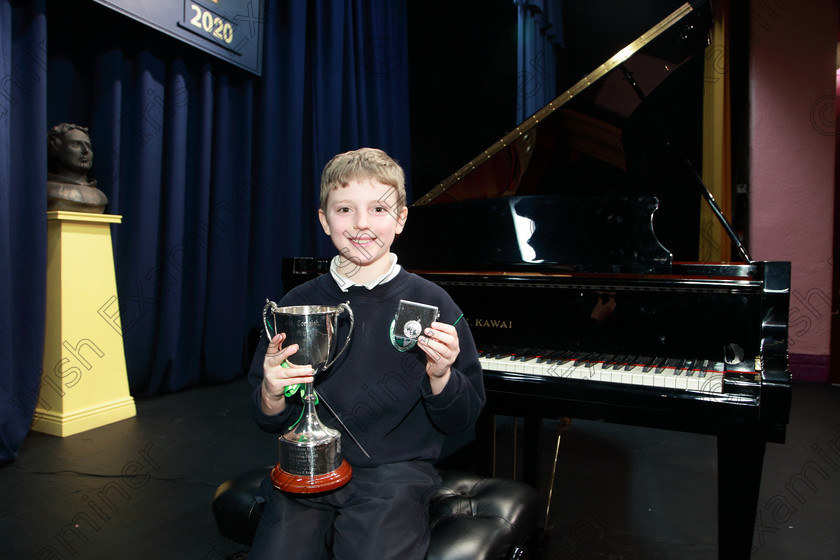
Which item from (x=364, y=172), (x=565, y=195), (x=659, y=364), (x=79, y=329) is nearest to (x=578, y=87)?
(x=565, y=195)

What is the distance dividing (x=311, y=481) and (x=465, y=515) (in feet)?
1.28

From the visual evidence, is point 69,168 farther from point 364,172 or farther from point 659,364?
point 659,364

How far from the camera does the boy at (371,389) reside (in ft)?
3.39

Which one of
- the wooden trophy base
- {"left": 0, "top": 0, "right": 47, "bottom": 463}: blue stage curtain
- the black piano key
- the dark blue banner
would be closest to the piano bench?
the wooden trophy base

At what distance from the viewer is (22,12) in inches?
109

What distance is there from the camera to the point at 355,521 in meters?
1.04

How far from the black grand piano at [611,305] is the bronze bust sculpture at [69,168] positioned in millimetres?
1963

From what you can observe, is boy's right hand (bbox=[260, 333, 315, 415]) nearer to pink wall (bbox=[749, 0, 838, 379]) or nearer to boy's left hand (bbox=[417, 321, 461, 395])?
boy's left hand (bbox=[417, 321, 461, 395])

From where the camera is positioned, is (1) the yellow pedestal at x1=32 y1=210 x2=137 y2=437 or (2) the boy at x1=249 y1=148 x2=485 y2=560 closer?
(2) the boy at x1=249 y1=148 x2=485 y2=560

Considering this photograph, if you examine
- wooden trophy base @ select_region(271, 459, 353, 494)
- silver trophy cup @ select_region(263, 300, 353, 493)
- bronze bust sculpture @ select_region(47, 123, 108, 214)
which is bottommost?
wooden trophy base @ select_region(271, 459, 353, 494)

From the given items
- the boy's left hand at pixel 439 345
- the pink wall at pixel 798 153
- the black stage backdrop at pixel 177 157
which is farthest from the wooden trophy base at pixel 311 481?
the pink wall at pixel 798 153

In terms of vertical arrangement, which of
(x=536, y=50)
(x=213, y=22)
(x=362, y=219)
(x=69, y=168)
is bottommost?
(x=362, y=219)

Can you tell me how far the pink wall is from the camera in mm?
4781

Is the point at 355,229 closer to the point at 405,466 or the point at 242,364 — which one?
the point at 405,466
